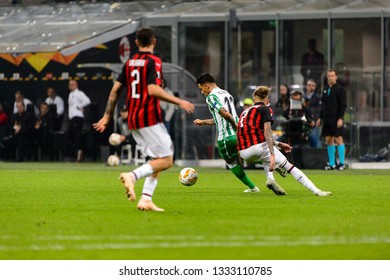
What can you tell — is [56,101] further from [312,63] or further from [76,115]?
[312,63]

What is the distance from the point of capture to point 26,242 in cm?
1195

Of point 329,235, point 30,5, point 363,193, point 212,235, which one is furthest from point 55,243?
point 30,5

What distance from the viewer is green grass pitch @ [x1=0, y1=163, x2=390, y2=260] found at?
36.6ft

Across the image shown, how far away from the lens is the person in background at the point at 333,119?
2983cm

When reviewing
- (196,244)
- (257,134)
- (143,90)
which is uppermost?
(143,90)

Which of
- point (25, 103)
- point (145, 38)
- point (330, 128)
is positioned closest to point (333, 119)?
point (330, 128)

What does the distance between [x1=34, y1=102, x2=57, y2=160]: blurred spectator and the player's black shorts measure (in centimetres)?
1082

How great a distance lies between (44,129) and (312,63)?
8375mm

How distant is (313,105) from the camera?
3228 centimetres

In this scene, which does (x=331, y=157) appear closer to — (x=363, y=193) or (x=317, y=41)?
(x=317, y=41)

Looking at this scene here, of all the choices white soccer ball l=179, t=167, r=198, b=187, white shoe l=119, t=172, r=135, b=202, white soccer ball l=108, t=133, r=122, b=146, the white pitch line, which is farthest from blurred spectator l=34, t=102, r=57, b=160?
the white pitch line

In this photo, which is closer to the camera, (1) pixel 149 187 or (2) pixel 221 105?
(1) pixel 149 187

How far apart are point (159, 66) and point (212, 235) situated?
3626mm

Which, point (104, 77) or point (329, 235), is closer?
point (329, 235)
